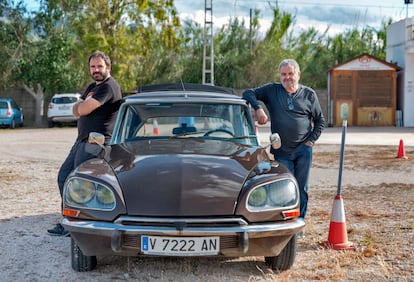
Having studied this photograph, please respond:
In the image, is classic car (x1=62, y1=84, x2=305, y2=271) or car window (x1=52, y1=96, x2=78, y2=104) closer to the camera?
classic car (x1=62, y1=84, x2=305, y2=271)

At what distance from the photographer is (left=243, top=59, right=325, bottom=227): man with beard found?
20.1 ft

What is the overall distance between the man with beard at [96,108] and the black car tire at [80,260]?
4.14 ft

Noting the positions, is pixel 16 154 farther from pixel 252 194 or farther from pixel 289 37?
pixel 289 37

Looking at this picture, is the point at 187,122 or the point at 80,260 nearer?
the point at 80,260

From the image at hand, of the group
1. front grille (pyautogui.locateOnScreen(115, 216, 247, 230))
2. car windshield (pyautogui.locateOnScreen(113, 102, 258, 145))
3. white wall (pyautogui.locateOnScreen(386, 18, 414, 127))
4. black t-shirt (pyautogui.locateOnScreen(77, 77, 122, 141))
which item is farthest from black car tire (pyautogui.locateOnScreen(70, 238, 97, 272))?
white wall (pyautogui.locateOnScreen(386, 18, 414, 127))

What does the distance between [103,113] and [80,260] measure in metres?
1.74

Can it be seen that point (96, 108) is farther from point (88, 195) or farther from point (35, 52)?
point (35, 52)

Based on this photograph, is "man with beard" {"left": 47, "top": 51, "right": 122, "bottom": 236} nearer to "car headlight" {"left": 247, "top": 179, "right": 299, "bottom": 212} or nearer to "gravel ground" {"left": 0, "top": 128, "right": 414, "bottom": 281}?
"gravel ground" {"left": 0, "top": 128, "right": 414, "bottom": 281}

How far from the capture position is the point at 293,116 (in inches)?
242

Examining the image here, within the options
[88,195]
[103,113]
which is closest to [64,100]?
[103,113]

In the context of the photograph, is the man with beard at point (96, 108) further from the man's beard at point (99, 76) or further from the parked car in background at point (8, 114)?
the parked car in background at point (8, 114)

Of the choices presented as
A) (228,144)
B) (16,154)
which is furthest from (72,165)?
(16,154)

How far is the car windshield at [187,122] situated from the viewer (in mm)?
5754

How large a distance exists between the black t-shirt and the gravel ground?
45.1 inches
